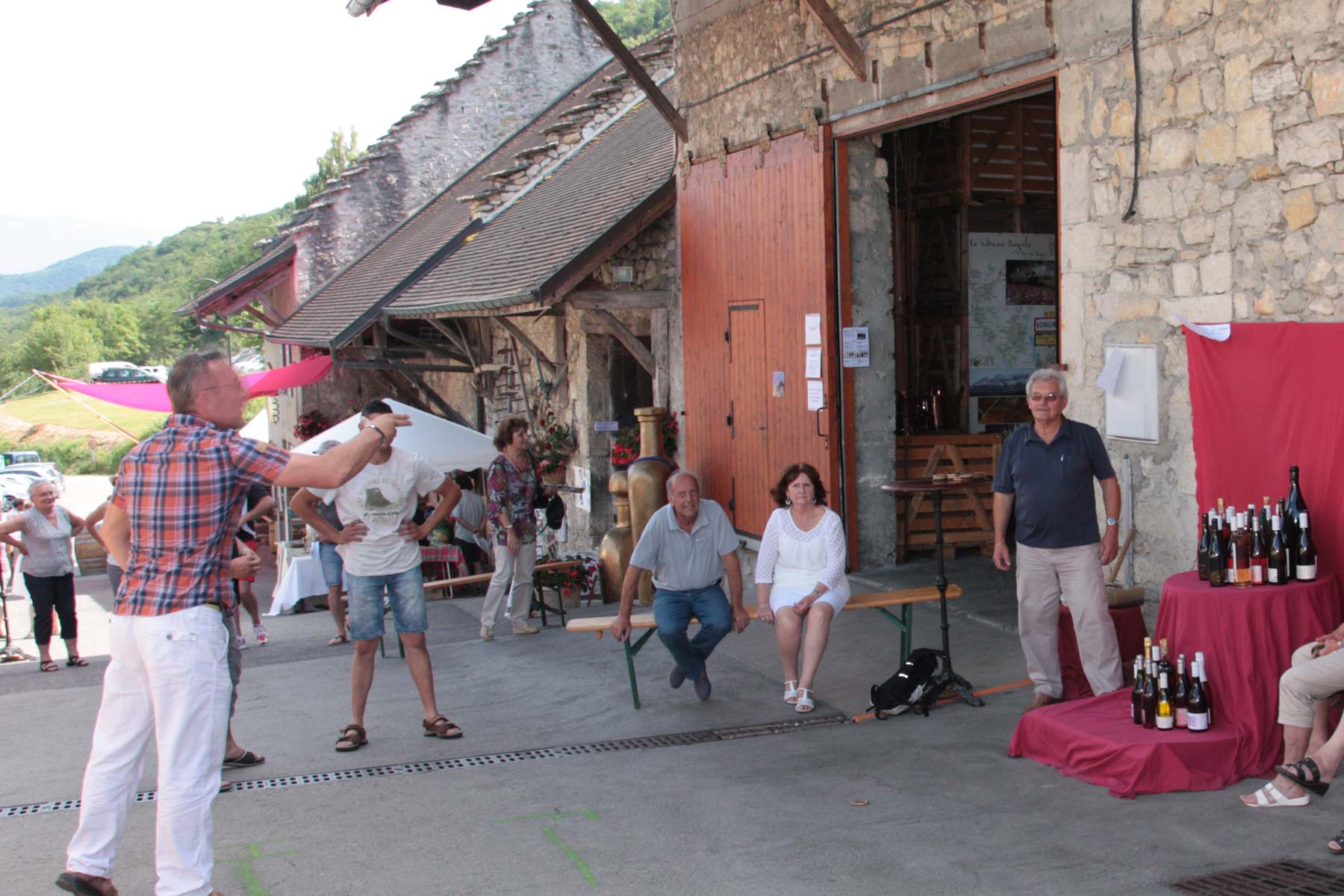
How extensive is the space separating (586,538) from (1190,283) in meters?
8.42

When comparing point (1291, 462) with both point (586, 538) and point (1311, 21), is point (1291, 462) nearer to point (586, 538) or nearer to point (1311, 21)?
point (1311, 21)

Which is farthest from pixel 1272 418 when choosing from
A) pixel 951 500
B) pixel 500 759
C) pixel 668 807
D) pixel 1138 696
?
pixel 951 500

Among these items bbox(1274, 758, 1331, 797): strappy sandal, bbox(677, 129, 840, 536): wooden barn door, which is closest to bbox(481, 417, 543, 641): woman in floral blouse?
bbox(677, 129, 840, 536): wooden barn door

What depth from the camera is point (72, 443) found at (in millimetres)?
58344

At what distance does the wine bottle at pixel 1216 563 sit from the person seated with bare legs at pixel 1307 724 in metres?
0.46

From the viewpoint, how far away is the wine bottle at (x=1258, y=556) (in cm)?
506

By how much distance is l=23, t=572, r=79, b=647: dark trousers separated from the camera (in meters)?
10.2

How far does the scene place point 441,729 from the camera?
635 cm

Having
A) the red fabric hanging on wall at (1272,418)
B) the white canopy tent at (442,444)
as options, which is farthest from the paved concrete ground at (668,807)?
the white canopy tent at (442,444)

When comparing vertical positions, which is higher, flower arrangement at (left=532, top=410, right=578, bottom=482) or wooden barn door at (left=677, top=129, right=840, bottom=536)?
wooden barn door at (left=677, top=129, right=840, bottom=536)

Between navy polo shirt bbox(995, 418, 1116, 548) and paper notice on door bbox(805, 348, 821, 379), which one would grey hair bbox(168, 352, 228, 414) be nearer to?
navy polo shirt bbox(995, 418, 1116, 548)

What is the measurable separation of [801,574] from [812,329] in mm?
2993

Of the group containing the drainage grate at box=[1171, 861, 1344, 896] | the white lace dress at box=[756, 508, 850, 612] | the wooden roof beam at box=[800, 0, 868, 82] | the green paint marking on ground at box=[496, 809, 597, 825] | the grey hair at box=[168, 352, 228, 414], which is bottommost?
the green paint marking on ground at box=[496, 809, 597, 825]

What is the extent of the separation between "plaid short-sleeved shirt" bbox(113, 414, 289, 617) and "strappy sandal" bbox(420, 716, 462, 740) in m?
2.47
